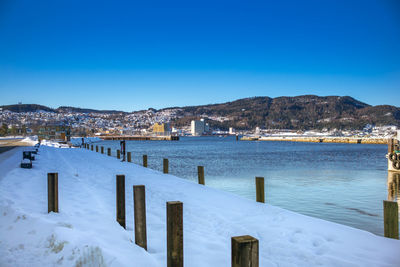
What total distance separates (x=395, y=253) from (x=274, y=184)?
43.9 feet

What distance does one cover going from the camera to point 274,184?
19172mm

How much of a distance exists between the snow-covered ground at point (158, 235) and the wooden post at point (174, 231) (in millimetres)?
740

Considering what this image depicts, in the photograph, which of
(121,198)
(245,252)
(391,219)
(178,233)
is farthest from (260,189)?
(245,252)

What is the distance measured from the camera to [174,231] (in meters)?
4.13

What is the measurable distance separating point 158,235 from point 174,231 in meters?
2.55

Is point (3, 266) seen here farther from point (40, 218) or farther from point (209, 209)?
point (209, 209)

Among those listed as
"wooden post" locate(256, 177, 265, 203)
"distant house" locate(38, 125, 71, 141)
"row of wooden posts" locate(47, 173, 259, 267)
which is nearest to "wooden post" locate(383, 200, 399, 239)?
"wooden post" locate(256, 177, 265, 203)

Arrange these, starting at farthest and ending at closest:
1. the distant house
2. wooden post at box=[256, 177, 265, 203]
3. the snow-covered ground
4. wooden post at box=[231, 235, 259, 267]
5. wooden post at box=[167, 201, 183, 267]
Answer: the distant house < wooden post at box=[256, 177, 265, 203] < the snow-covered ground < wooden post at box=[167, 201, 183, 267] < wooden post at box=[231, 235, 259, 267]

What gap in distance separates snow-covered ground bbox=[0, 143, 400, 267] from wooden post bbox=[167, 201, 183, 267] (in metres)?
0.74

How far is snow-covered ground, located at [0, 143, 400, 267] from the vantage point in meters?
4.76

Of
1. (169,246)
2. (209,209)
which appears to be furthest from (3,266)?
(209,209)

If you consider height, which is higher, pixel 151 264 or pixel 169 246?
pixel 169 246

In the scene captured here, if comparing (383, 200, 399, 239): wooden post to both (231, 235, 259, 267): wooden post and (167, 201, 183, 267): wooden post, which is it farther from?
(231, 235, 259, 267): wooden post

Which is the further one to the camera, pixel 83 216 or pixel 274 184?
pixel 274 184
